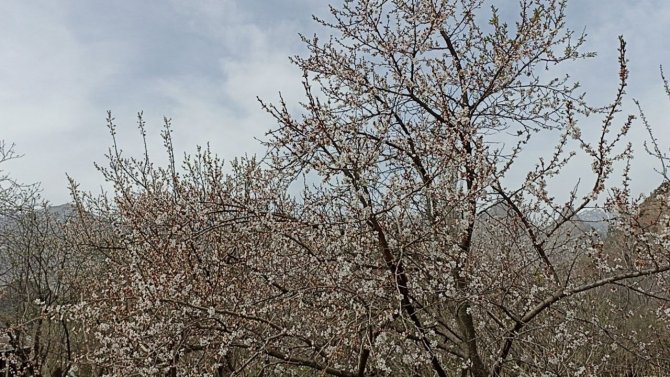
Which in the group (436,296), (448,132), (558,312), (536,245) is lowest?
(558,312)

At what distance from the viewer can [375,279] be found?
125 inches

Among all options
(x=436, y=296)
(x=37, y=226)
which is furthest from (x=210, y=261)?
(x=37, y=226)

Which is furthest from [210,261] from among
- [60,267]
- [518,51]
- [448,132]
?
[60,267]

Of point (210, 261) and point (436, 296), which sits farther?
point (210, 261)

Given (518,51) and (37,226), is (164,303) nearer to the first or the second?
(518,51)

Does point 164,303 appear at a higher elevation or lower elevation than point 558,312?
higher

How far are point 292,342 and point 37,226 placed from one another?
776 centimetres

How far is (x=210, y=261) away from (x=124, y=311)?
717 millimetres

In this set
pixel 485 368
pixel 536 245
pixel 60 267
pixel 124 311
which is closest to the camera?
pixel 536 245

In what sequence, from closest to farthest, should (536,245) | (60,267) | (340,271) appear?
1. (340,271)
2. (536,245)
3. (60,267)

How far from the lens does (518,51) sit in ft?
12.7

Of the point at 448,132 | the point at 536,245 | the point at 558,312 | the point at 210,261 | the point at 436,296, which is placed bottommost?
the point at 558,312

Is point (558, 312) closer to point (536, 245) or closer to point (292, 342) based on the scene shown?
point (536, 245)

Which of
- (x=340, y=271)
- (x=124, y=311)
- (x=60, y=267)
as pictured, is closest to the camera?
(x=340, y=271)
